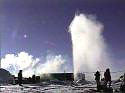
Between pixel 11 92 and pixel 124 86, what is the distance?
10.2m

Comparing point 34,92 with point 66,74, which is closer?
point 34,92

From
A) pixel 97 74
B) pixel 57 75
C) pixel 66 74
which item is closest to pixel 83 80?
pixel 97 74

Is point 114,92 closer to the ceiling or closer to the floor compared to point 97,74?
closer to the floor

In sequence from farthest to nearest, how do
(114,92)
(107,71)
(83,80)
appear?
(83,80) → (107,71) → (114,92)

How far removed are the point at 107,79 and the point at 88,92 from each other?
155 inches

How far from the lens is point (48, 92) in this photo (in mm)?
24375

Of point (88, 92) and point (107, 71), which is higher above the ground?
point (107, 71)

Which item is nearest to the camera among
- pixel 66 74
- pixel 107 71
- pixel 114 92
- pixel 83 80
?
pixel 114 92

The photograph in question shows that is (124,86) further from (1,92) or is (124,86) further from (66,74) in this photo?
(66,74)

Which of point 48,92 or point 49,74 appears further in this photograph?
point 49,74

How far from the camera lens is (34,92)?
79.3 feet

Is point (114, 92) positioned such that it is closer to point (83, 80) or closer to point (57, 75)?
point (83, 80)

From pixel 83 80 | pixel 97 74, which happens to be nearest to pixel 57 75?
pixel 83 80

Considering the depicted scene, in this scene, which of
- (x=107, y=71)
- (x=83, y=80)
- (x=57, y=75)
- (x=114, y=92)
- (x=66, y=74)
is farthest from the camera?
(x=57, y=75)
